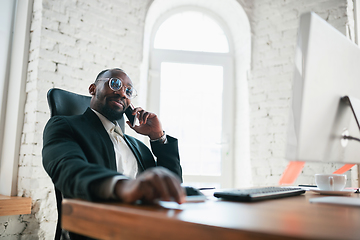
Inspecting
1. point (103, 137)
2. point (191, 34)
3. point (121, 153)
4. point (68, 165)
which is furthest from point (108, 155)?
point (191, 34)

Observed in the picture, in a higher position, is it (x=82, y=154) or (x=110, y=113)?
(x=110, y=113)

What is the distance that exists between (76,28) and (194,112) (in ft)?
4.34

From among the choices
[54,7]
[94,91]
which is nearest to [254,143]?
[94,91]

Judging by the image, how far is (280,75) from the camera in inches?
111

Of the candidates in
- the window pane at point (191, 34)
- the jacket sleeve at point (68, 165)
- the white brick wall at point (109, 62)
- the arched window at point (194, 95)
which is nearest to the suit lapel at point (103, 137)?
the jacket sleeve at point (68, 165)

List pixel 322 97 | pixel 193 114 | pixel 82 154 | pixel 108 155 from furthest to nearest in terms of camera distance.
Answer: pixel 193 114 < pixel 108 155 < pixel 82 154 < pixel 322 97

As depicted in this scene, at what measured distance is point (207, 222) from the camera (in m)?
0.48

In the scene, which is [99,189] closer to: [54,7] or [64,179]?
[64,179]

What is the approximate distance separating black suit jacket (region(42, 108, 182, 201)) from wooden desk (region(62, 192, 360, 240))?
0.21ft

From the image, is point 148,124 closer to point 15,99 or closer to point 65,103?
point 65,103

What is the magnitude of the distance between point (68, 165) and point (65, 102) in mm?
716

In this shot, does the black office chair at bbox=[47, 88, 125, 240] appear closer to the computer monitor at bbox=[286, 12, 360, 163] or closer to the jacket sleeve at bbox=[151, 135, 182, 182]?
the jacket sleeve at bbox=[151, 135, 182, 182]

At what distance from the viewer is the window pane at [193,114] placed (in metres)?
3.04

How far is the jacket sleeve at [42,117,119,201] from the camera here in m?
0.65
